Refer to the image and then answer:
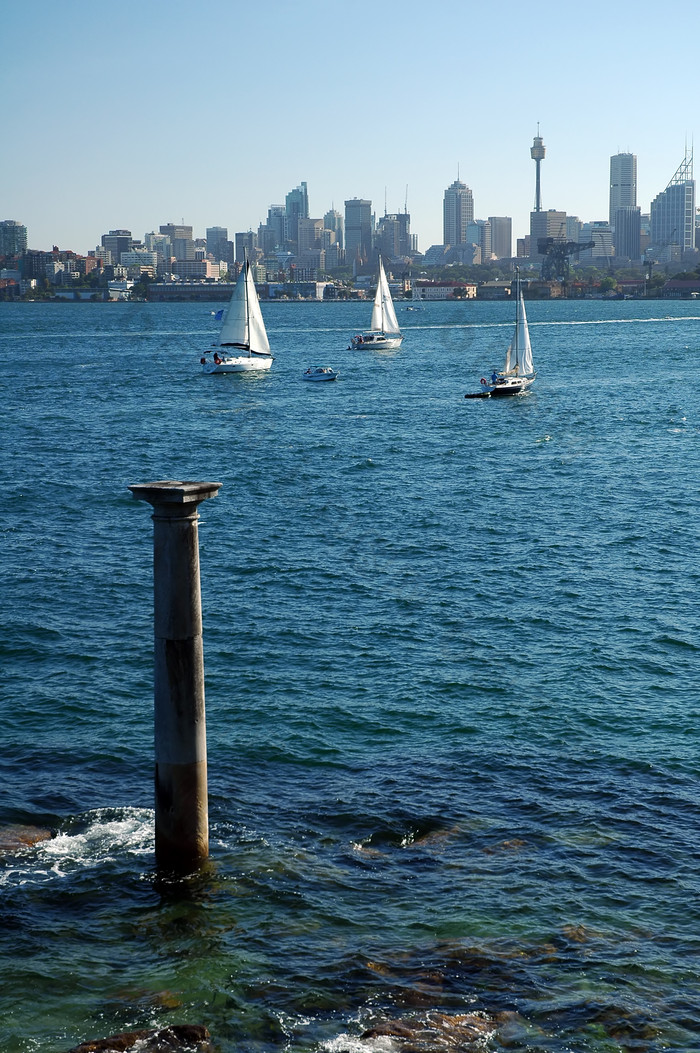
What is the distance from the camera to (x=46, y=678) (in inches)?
1081

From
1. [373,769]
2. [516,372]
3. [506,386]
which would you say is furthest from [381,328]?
[373,769]

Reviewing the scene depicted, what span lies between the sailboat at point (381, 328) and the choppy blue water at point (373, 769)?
Result: 102 m

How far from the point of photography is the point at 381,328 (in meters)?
164

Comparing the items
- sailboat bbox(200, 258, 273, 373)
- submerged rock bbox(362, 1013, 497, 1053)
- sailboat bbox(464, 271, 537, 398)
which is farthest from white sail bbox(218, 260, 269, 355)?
submerged rock bbox(362, 1013, 497, 1053)

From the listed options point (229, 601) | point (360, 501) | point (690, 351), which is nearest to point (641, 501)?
point (360, 501)

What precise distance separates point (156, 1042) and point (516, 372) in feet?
304

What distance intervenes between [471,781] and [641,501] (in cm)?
3090

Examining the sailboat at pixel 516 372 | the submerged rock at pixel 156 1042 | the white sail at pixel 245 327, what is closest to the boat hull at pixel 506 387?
the sailboat at pixel 516 372

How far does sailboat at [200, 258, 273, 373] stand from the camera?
384 ft

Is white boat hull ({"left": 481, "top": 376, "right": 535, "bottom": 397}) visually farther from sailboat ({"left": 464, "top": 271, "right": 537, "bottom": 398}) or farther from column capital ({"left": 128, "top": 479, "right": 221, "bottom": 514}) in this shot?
column capital ({"left": 128, "top": 479, "right": 221, "bottom": 514})

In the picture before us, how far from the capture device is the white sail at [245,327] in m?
119

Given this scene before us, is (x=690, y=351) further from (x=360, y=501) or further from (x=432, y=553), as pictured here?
(x=432, y=553)

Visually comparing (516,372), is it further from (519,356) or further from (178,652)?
(178,652)

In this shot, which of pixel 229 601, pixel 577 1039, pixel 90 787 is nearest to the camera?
pixel 577 1039
